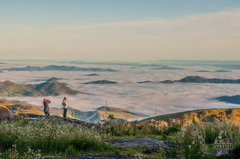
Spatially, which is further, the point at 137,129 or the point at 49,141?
the point at 137,129

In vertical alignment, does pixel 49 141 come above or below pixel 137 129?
above

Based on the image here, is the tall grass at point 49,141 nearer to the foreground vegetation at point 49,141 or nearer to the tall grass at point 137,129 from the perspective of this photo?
the foreground vegetation at point 49,141

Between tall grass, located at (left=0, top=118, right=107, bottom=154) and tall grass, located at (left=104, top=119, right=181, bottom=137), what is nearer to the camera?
tall grass, located at (left=0, top=118, right=107, bottom=154)

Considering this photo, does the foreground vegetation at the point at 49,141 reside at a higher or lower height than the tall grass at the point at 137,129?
higher

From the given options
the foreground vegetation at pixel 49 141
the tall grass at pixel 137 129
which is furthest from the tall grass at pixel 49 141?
the tall grass at pixel 137 129

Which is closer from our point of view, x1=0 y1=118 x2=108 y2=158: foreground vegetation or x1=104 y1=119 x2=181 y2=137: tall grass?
x1=0 y1=118 x2=108 y2=158: foreground vegetation

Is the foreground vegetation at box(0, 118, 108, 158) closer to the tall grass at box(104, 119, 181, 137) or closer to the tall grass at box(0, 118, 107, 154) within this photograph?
the tall grass at box(0, 118, 107, 154)

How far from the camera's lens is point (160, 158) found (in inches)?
277

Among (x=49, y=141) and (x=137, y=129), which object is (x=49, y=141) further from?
(x=137, y=129)

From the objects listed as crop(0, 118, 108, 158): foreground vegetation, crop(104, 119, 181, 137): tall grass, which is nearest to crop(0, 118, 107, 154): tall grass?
crop(0, 118, 108, 158): foreground vegetation

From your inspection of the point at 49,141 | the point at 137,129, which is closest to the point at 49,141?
the point at 49,141

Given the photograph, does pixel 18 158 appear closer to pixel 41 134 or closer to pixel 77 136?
pixel 41 134

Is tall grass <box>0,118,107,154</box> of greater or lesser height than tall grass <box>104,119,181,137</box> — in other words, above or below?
above

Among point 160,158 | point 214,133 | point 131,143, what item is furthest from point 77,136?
point 214,133
